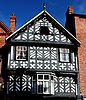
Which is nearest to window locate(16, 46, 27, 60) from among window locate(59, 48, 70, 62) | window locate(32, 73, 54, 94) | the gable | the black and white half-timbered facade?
the black and white half-timbered facade

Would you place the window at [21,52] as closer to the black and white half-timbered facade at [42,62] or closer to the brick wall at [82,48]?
the black and white half-timbered facade at [42,62]

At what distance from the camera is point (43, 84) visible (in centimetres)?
2261

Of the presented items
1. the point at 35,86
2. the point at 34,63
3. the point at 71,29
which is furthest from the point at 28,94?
the point at 71,29

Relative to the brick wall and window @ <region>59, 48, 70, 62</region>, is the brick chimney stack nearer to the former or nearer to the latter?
the brick wall

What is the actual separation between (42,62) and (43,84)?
2120 millimetres

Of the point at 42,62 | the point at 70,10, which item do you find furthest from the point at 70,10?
the point at 42,62

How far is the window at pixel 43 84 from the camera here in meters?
22.3

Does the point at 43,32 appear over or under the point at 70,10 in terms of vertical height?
under

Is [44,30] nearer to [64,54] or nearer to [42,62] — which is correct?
[64,54]

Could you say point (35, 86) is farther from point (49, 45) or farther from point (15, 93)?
point (49, 45)

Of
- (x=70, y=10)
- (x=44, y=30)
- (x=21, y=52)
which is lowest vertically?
(x=21, y=52)

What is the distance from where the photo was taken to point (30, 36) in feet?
79.2

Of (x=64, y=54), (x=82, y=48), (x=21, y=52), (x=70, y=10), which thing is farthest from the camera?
(x=70, y=10)

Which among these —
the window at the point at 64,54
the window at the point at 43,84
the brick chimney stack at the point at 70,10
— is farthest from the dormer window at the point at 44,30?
the brick chimney stack at the point at 70,10
